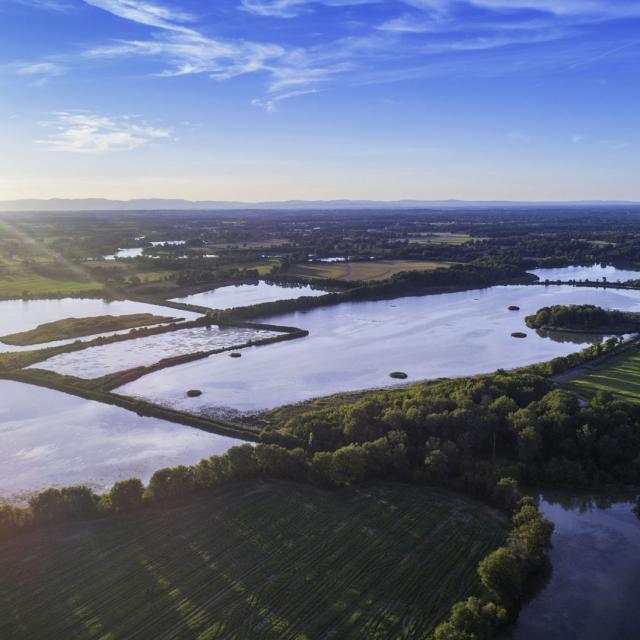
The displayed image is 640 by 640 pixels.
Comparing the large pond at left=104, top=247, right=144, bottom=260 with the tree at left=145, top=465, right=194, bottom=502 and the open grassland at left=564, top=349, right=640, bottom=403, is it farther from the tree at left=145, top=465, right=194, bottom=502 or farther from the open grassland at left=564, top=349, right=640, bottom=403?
the tree at left=145, top=465, right=194, bottom=502

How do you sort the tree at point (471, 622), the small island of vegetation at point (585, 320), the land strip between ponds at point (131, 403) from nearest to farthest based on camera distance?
the tree at point (471, 622)
the land strip between ponds at point (131, 403)
the small island of vegetation at point (585, 320)

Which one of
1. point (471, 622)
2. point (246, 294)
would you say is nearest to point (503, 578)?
point (471, 622)

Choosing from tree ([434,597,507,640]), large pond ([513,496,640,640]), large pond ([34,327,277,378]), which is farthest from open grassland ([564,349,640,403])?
large pond ([34,327,277,378])

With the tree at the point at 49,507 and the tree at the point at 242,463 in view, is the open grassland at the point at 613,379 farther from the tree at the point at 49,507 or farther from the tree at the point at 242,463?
the tree at the point at 49,507

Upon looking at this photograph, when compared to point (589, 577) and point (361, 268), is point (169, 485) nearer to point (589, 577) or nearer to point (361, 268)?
point (589, 577)

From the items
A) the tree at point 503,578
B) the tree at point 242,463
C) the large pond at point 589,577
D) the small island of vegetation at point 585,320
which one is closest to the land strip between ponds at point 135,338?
the tree at point 242,463

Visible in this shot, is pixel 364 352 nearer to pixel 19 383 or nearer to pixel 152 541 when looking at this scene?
pixel 19 383

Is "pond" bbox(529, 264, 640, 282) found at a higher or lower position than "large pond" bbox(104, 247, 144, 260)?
lower
